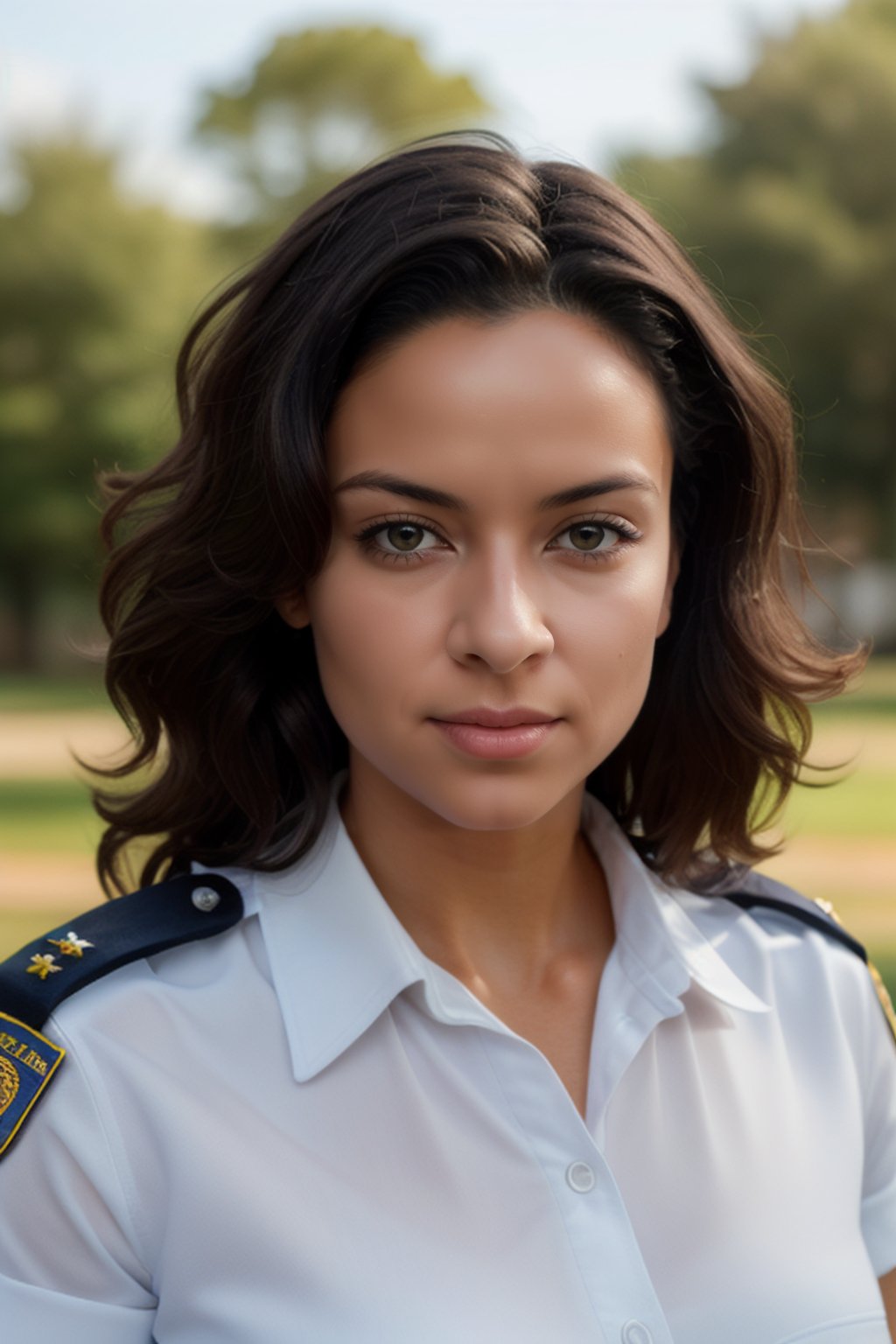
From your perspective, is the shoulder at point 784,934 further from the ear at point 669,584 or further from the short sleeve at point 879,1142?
the ear at point 669,584

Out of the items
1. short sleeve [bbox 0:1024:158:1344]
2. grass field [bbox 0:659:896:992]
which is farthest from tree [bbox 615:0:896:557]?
short sleeve [bbox 0:1024:158:1344]

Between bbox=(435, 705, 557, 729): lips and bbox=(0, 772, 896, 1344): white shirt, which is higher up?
bbox=(435, 705, 557, 729): lips

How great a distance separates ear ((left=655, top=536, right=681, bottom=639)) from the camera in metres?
2.12

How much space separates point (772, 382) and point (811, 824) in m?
10.3

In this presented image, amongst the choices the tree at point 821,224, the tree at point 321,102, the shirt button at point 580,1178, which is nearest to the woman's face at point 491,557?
the shirt button at point 580,1178

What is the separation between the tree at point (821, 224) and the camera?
112 feet

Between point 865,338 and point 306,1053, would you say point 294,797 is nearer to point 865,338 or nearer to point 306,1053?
point 306,1053

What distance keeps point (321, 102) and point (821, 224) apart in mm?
14571

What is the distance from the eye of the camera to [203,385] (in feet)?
6.59

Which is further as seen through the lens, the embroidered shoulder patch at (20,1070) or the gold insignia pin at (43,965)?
the gold insignia pin at (43,965)

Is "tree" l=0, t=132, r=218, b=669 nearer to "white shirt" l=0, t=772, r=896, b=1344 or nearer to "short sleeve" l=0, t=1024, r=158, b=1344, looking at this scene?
"white shirt" l=0, t=772, r=896, b=1344

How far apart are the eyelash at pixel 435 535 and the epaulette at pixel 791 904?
60 cm

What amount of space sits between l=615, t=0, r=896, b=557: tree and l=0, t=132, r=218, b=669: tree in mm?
10133

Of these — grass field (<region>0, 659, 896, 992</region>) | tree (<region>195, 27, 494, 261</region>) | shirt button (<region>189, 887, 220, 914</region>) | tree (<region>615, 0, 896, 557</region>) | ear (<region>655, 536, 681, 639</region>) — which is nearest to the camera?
shirt button (<region>189, 887, 220, 914</region>)
